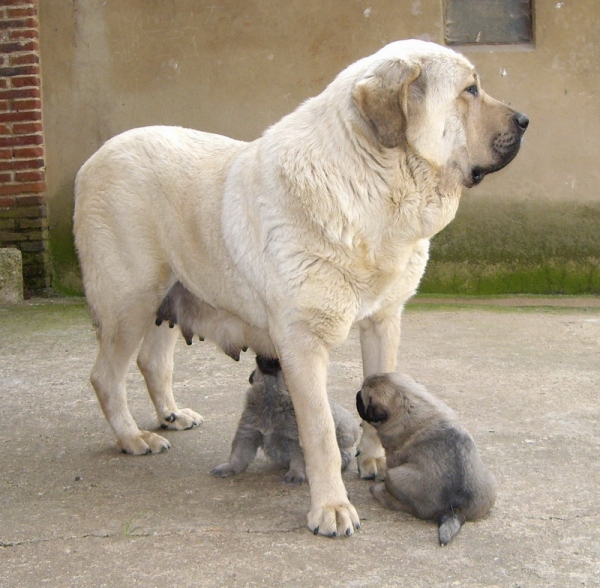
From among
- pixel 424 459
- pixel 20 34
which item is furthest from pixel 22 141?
Result: pixel 424 459

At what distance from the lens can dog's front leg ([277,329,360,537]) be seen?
3.20m

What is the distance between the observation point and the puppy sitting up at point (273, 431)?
12.0 ft

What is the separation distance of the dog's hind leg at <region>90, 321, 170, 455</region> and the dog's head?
59.8 inches

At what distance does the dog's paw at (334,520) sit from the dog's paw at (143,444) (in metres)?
1.11

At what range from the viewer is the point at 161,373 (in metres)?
4.35

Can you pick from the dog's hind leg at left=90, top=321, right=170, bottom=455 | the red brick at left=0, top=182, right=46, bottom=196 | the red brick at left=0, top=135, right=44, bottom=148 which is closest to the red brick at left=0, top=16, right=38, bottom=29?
the red brick at left=0, top=135, right=44, bottom=148

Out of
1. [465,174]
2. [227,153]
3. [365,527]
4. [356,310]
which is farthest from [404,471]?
[227,153]

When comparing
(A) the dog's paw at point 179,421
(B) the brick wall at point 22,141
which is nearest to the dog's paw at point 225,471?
(A) the dog's paw at point 179,421

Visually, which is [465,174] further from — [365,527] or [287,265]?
[365,527]

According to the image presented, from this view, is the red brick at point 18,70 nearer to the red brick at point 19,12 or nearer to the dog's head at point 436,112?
the red brick at point 19,12

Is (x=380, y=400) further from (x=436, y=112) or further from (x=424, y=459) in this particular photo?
(x=436, y=112)

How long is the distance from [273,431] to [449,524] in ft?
3.00

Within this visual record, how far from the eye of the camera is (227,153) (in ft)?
12.8

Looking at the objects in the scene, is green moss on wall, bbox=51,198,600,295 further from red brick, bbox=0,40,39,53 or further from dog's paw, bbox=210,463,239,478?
dog's paw, bbox=210,463,239,478
